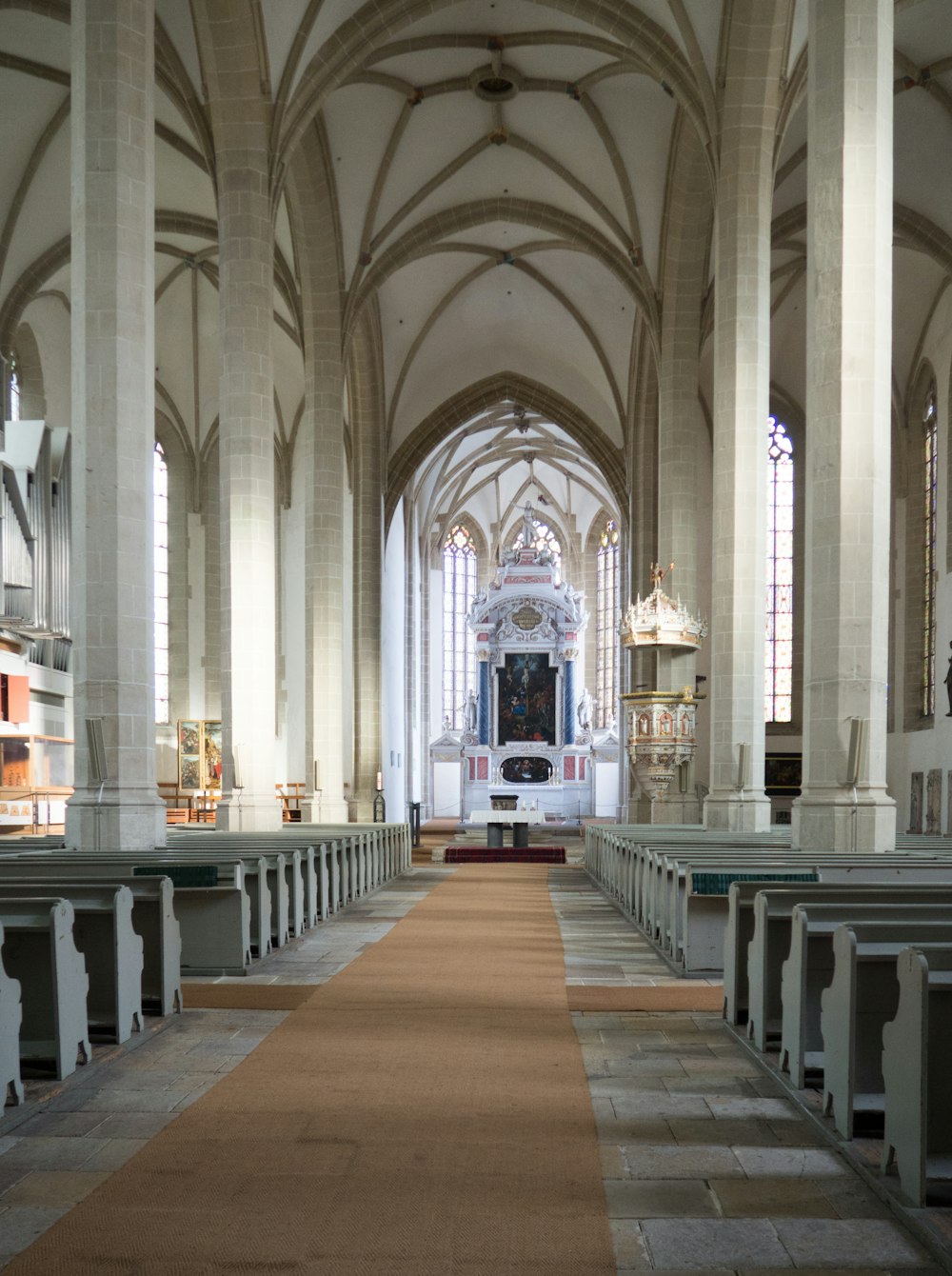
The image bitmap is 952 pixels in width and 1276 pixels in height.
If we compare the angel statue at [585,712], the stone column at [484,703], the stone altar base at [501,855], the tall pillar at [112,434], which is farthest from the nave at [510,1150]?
the stone column at [484,703]

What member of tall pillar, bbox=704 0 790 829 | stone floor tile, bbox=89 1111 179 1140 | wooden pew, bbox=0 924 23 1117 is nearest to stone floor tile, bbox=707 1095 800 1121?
stone floor tile, bbox=89 1111 179 1140

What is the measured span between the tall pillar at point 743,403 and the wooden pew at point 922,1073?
12.4 metres

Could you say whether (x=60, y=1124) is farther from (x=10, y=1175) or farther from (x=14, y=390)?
(x=14, y=390)

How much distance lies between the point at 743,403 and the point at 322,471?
837cm

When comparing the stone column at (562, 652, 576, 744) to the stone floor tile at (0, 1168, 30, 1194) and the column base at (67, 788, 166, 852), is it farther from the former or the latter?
the stone floor tile at (0, 1168, 30, 1194)

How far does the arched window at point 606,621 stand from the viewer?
44.4 m

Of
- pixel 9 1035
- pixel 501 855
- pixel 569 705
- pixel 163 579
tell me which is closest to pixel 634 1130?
pixel 9 1035

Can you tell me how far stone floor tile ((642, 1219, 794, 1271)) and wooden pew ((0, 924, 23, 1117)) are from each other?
2.37 meters

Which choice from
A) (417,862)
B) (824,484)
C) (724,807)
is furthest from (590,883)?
→ (824,484)

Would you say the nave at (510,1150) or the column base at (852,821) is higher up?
the column base at (852,821)

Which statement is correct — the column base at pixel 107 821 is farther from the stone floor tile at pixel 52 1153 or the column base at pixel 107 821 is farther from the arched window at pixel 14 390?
the arched window at pixel 14 390

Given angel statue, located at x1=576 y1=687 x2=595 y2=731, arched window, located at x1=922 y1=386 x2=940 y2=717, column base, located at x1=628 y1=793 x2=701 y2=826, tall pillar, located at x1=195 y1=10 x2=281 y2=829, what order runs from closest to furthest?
tall pillar, located at x1=195 y1=10 x2=281 y2=829
column base, located at x1=628 y1=793 x2=701 y2=826
arched window, located at x1=922 y1=386 x2=940 y2=717
angel statue, located at x1=576 y1=687 x2=595 y2=731

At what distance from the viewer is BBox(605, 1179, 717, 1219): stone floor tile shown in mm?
3828

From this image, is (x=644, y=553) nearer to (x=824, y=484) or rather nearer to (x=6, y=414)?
(x=6, y=414)
